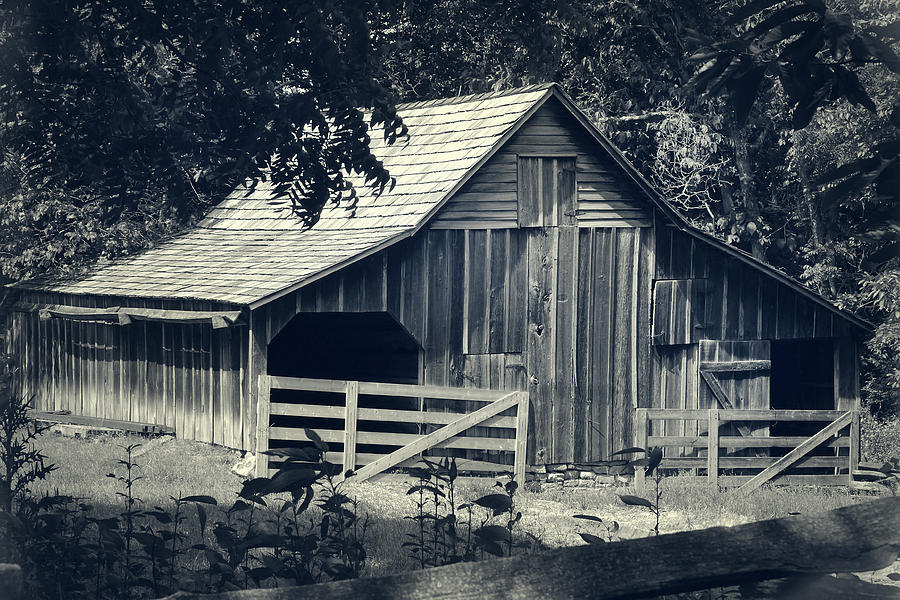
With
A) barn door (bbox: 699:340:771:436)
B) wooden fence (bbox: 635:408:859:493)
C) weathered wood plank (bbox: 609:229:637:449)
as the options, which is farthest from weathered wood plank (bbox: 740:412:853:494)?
weathered wood plank (bbox: 609:229:637:449)

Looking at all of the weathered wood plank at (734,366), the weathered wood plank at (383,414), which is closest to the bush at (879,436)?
the weathered wood plank at (734,366)

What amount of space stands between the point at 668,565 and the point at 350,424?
34.6ft

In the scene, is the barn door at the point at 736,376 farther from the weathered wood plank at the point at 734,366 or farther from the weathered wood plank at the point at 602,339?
the weathered wood plank at the point at 602,339

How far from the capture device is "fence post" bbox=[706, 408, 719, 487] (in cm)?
1596

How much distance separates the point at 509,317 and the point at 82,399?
808cm

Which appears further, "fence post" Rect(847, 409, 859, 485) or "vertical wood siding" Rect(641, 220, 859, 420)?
"vertical wood siding" Rect(641, 220, 859, 420)

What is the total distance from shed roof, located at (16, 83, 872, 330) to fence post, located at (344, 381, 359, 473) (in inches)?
60.2

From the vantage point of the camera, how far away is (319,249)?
16.9 metres

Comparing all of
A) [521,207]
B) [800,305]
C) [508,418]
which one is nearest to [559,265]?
[521,207]

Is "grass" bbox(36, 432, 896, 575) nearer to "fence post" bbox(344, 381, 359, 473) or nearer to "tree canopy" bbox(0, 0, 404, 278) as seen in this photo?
"fence post" bbox(344, 381, 359, 473)

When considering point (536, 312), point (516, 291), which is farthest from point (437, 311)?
point (536, 312)

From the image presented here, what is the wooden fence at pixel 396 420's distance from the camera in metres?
14.7

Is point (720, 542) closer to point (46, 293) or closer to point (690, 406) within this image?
point (690, 406)

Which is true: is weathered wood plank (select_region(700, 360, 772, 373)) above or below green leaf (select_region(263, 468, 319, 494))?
below
